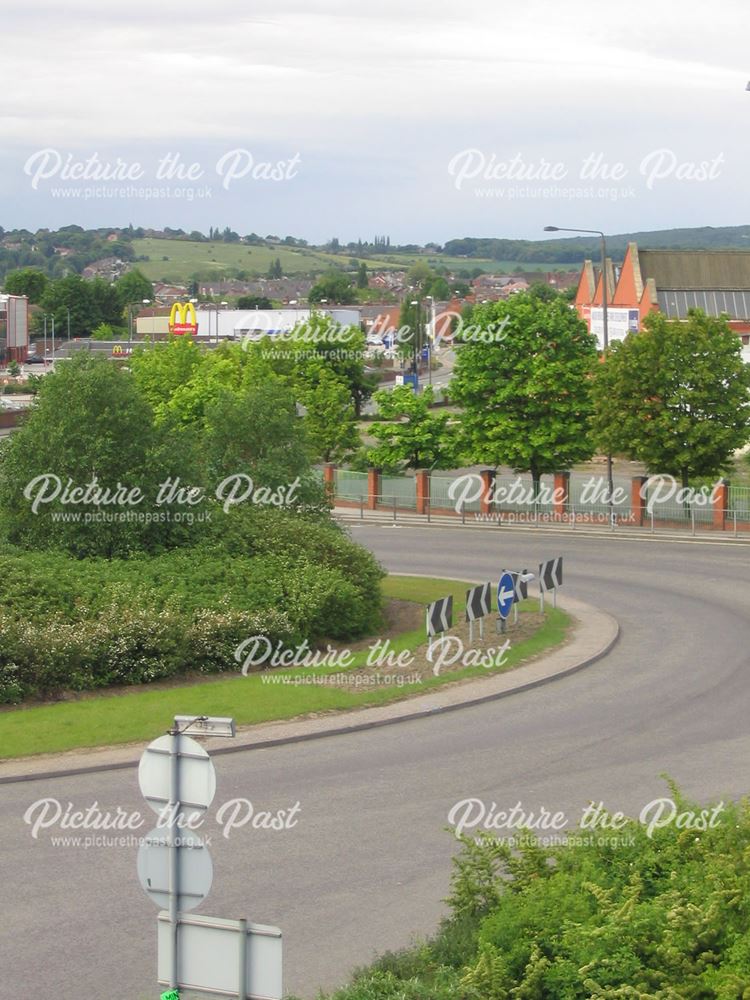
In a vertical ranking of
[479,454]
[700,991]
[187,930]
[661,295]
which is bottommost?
[700,991]

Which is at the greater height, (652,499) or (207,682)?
(652,499)

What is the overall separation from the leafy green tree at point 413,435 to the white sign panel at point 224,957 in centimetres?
4144

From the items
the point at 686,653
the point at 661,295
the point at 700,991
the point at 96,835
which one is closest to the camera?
the point at 700,991

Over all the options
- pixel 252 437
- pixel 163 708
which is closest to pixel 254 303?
pixel 252 437

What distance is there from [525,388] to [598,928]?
37.2 m

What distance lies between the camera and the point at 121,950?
1255 cm

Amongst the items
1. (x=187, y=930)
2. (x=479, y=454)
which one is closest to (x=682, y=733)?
(x=187, y=930)

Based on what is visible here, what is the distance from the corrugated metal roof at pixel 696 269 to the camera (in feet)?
289

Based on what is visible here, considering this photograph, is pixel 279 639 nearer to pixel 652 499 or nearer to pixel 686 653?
pixel 686 653

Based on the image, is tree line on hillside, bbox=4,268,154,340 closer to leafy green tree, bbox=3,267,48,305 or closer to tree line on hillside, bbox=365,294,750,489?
leafy green tree, bbox=3,267,48,305

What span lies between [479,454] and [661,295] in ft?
142

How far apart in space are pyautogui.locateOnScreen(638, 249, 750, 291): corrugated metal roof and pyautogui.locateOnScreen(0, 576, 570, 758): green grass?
66918 millimetres

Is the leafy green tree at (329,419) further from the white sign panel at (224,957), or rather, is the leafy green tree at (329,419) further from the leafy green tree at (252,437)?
the white sign panel at (224,957)

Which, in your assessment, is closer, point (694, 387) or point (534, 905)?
point (534, 905)
